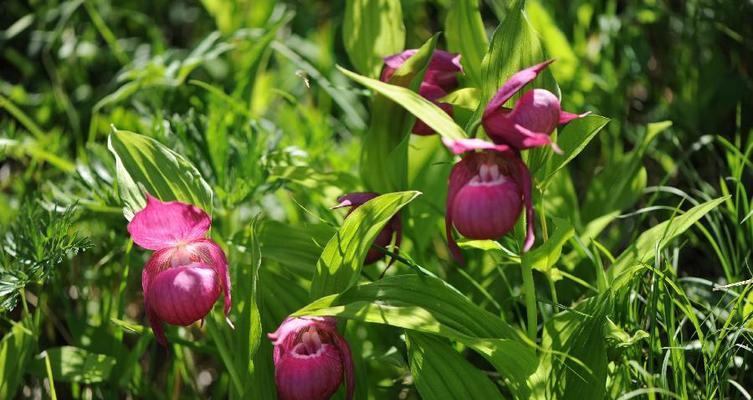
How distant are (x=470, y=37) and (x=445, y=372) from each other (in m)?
0.53

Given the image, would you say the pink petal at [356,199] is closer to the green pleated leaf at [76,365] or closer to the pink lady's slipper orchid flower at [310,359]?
the pink lady's slipper orchid flower at [310,359]

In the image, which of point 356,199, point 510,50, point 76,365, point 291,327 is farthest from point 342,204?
point 76,365

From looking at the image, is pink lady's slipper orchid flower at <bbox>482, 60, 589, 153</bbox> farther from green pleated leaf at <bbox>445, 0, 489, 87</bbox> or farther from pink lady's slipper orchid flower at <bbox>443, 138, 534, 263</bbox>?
green pleated leaf at <bbox>445, 0, 489, 87</bbox>

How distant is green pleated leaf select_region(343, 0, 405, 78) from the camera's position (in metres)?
1.42

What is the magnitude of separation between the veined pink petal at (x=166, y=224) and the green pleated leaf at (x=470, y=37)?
1.63ft

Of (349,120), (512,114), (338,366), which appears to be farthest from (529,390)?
(349,120)

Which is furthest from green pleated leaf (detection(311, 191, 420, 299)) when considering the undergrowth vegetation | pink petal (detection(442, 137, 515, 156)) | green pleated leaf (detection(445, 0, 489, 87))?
green pleated leaf (detection(445, 0, 489, 87))

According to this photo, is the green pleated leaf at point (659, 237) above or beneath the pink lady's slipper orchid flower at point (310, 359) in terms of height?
above

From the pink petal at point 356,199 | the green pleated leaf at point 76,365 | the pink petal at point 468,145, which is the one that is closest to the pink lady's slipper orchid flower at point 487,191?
the pink petal at point 468,145

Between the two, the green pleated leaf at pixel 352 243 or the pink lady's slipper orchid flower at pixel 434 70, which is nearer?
the green pleated leaf at pixel 352 243

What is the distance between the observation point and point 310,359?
1027 millimetres

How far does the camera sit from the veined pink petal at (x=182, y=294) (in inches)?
39.5

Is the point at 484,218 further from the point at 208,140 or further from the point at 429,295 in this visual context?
the point at 208,140

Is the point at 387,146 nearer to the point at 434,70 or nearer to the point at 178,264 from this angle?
the point at 434,70
